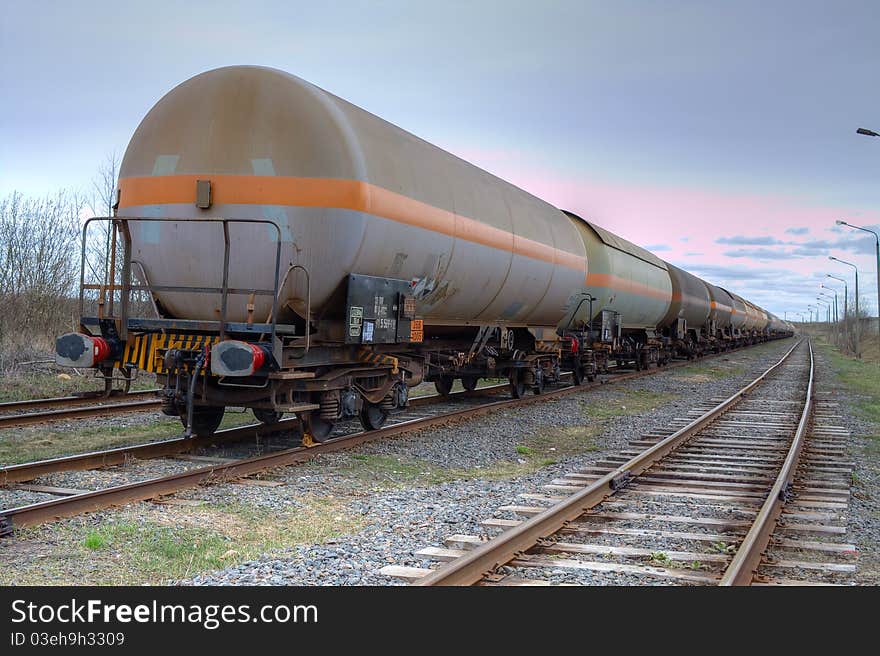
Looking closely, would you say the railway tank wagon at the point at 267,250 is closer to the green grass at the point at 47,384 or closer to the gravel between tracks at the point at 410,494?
the gravel between tracks at the point at 410,494

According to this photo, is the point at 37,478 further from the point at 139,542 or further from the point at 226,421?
the point at 226,421

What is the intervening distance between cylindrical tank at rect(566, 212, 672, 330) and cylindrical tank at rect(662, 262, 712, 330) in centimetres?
91

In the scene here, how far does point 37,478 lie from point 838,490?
297 inches

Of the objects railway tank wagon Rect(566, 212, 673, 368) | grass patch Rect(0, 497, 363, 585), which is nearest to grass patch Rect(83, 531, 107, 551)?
grass patch Rect(0, 497, 363, 585)

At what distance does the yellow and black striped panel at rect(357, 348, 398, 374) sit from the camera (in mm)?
9445

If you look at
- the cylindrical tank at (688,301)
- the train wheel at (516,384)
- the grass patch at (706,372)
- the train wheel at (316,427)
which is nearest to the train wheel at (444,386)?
the train wheel at (516,384)

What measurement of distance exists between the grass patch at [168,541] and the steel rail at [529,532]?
1.35 m

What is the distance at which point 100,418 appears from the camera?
1171cm

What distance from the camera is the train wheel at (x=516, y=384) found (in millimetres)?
15797

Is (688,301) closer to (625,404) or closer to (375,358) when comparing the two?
(625,404)

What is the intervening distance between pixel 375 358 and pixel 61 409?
20.6 ft

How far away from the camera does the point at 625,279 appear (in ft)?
65.2

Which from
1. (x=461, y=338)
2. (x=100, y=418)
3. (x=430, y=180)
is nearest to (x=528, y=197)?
(x=461, y=338)
